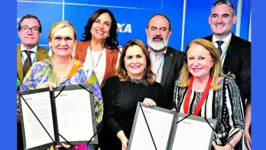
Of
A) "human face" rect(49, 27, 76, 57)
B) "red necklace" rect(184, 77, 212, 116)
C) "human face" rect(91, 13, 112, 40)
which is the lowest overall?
"red necklace" rect(184, 77, 212, 116)

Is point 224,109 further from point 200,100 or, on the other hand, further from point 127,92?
point 127,92

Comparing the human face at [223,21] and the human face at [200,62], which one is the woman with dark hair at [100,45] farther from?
the human face at [223,21]

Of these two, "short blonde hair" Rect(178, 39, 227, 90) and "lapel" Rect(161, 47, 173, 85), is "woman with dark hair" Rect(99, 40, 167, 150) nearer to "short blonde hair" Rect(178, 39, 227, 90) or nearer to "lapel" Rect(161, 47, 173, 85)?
"lapel" Rect(161, 47, 173, 85)

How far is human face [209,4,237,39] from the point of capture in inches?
118

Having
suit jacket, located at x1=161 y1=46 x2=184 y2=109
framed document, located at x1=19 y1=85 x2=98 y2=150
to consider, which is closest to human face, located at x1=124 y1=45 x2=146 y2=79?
suit jacket, located at x1=161 y1=46 x2=184 y2=109

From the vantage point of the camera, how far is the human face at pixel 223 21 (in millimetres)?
3000

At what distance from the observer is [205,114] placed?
2756mm

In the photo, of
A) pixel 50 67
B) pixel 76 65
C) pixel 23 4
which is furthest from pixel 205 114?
pixel 23 4

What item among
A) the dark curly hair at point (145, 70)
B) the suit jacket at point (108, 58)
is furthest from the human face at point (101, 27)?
the dark curly hair at point (145, 70)

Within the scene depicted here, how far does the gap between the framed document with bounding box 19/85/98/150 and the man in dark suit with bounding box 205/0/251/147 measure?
1.18m

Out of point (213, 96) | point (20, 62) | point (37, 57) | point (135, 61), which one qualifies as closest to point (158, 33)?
point (135, 61)

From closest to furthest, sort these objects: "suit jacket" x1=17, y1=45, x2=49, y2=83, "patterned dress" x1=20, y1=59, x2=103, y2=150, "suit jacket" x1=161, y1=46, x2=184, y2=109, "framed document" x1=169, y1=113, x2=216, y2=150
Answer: "framed document" x1=169, y1=113, x2=216, y2=150, "patterned dress" x1=20, y1=59, x2=103, y2=150, "suit jacket" x1=17, y1=45, x2=49, y2=83, "suit jacket" x1=161, y1=46, x2=184, y2=109

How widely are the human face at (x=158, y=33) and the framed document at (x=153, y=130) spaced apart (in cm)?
56

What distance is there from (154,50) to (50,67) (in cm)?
87
